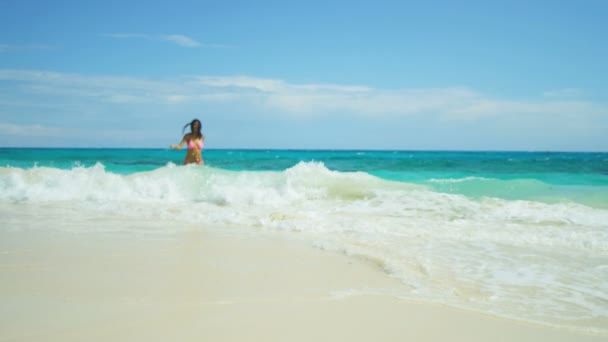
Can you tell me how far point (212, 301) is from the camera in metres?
3.20

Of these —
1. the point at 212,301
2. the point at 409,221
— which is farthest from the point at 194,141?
the point at 212,301

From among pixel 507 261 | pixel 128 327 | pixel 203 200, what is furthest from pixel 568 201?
pixel 128 327

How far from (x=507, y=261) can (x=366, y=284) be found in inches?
77.0

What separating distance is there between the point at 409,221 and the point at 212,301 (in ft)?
15.6

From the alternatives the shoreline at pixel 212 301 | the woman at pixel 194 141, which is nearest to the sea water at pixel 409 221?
the shoreline at pixel 212 301

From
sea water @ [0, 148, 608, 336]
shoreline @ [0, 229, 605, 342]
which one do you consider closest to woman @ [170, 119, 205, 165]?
sea water @ [0, 148, 608, 336]

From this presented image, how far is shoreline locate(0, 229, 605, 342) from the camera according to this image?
2.71 metres

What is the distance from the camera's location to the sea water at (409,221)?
3.70 metres

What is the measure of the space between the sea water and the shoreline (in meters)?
0.30

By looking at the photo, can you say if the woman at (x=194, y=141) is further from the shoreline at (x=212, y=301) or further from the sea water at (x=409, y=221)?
the shoreline at (x=212, y=301)

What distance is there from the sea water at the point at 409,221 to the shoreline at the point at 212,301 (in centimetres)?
30

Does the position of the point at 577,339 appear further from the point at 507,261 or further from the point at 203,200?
the point at 203,200

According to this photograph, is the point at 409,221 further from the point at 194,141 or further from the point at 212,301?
the point at 194,141

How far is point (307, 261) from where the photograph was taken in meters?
4.51
